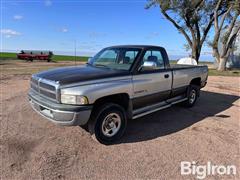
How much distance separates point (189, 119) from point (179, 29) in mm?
20320

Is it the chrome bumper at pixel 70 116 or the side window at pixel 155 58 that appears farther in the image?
the side window at pixel 155 58

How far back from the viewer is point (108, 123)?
3.79 meters

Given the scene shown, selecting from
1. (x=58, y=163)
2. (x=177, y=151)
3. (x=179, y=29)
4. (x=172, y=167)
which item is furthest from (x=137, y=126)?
(x=179, y=29)

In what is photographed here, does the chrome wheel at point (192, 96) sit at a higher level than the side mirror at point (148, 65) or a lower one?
lower

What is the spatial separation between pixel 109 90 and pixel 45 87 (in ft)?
3.99

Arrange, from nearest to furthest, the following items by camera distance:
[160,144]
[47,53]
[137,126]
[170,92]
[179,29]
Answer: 1. [160,144]
2. [137,126]
3. [170,92]
4. [179,29]
5. [47,53]

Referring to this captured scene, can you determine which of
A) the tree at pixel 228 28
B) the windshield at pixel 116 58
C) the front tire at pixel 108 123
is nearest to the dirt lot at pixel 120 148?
the front tire at pixel 108 123

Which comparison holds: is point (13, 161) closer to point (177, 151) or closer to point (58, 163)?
point (58, 163)

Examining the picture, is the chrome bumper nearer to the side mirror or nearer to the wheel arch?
the wheel arch

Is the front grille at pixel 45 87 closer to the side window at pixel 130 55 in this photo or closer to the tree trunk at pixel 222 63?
the side window at pixel 130 55

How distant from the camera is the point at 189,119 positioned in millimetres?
5215

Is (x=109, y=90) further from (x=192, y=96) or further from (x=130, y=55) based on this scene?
(x=192, y=96)

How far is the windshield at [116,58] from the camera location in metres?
4.33

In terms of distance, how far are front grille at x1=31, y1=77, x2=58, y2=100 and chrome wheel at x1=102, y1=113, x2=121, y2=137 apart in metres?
1.09
